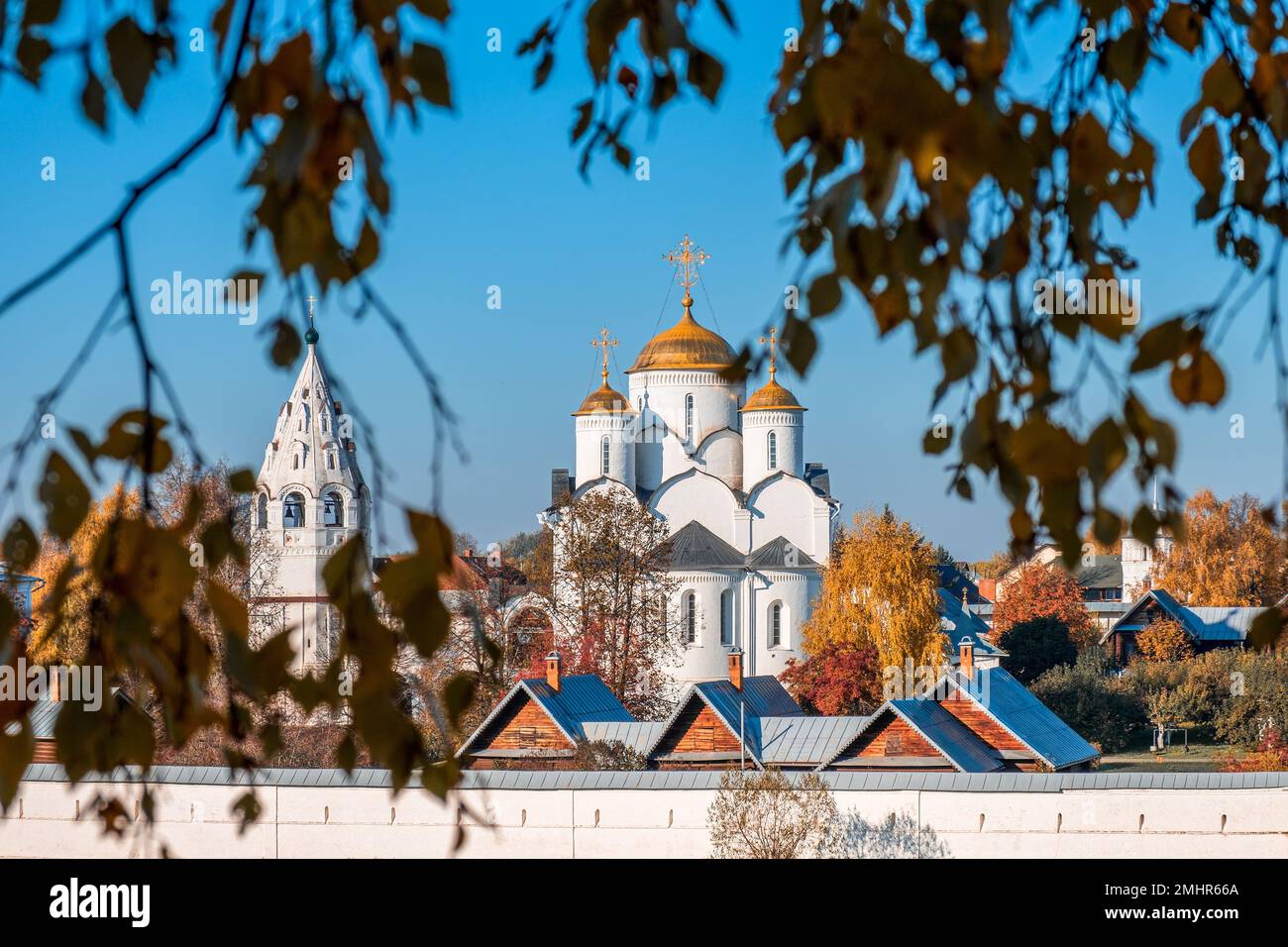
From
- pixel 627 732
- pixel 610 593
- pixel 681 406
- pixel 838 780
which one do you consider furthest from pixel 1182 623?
pixel 838 780

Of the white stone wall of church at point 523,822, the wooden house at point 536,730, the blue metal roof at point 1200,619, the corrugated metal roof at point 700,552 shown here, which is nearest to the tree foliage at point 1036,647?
the blue metal roof at point 1200,619

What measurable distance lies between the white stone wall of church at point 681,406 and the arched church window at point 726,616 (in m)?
5.36

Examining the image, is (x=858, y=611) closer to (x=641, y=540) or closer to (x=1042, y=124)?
(x=641, y=540)

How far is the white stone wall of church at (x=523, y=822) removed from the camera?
18000 millimetres

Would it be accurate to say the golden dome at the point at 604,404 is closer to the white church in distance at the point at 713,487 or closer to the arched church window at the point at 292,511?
the white church in distance at the point at 713,487

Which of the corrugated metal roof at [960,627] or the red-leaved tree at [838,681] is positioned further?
the corrugated metal roof at [960,627]

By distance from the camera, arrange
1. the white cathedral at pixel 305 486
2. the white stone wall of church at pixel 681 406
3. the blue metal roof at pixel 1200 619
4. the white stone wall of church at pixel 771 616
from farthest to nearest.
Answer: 1. the white stone wall of church at pixel 681 406
2. the blue metal roof at pixel 1200 619
3. the white stone wall of church at pixel 771 616
4. the white cathedral at pixel 305 486

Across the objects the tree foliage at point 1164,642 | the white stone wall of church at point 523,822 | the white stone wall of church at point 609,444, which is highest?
the white stone wall of church at point 609,444

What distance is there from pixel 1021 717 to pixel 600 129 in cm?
2348

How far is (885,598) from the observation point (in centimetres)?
3812

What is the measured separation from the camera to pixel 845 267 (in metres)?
1.80

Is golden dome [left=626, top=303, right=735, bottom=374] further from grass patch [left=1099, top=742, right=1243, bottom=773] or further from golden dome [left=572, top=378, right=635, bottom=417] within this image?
grass patch [left=1099, top=742, right=1243, bottom=773]

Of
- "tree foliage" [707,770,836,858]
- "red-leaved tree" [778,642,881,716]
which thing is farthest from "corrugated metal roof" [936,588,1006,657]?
"tree foliage" [707,770,836,858]
